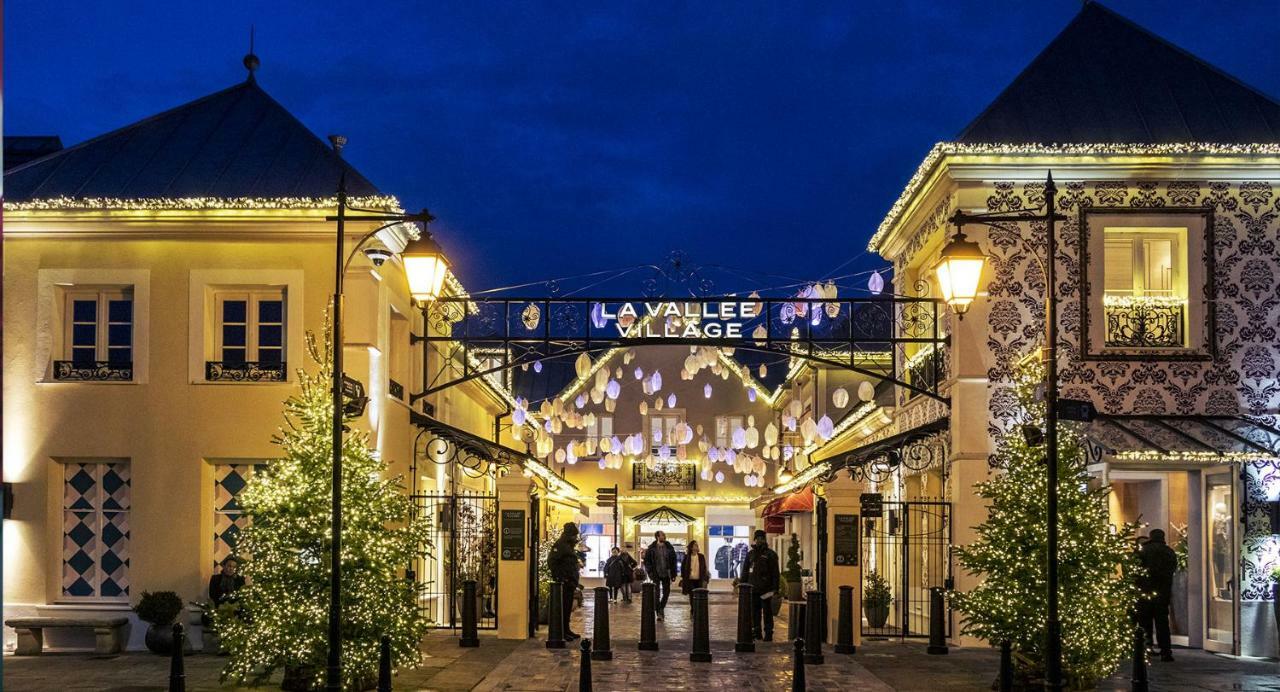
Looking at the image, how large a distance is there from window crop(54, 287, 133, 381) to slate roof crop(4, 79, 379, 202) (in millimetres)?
1516

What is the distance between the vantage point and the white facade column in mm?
22312

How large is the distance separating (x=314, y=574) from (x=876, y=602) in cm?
1269

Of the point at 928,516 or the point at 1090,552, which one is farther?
the point at 928,516

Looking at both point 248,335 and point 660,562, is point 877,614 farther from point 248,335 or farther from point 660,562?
point 248,335

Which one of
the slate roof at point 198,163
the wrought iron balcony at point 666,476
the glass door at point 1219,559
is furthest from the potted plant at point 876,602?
the wrought iron balcony at point 666,476

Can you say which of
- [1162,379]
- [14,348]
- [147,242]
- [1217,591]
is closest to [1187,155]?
[1162,379]

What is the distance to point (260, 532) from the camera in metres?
15.1

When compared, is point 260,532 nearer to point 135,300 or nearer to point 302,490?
point 302,490

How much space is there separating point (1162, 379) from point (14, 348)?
17054 mm

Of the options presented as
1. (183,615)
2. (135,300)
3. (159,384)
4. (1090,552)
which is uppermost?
(135,300)

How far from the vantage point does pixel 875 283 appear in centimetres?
2394

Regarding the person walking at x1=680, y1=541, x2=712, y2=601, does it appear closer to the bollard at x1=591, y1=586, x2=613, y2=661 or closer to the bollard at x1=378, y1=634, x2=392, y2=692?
the bollard at x1=591, y1=586, x2=613, y2=661

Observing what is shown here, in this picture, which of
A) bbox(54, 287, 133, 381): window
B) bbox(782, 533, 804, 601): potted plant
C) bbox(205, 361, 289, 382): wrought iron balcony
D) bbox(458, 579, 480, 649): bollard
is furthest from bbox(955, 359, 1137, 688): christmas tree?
bbox(54, 287, 133, 381): window

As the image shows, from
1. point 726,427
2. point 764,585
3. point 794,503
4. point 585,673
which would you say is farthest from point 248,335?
point 726,427
